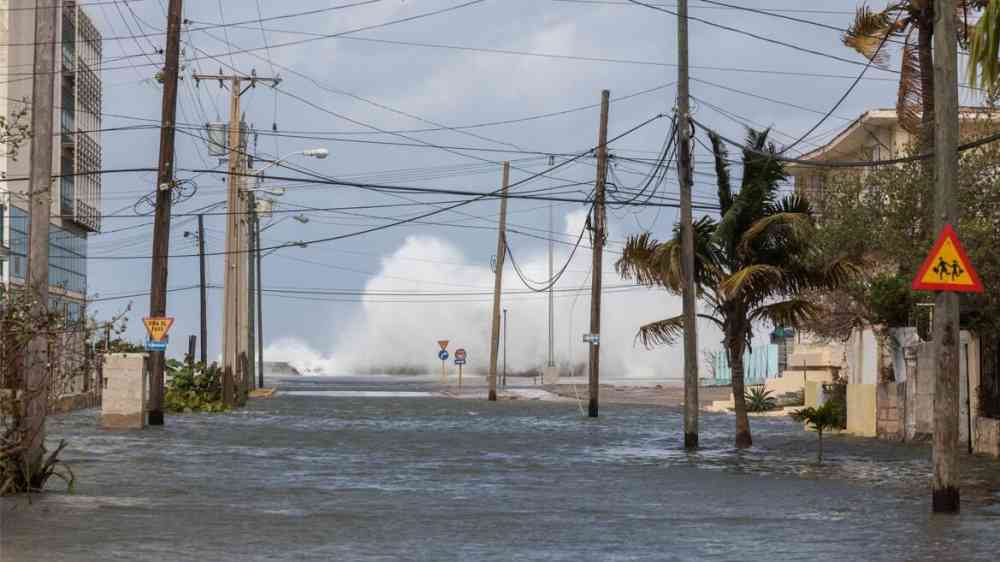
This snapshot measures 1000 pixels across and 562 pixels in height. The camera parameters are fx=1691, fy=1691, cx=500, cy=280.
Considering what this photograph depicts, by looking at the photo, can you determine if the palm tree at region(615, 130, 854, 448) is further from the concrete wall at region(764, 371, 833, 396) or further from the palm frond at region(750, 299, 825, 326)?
the concrete wall at region(764, 371, 833, 396)

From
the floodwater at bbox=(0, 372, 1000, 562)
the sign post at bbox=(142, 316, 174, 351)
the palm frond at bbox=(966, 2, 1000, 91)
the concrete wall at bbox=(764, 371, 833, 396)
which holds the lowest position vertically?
the floodwater at bbox=(0, 372, 1000, 562)

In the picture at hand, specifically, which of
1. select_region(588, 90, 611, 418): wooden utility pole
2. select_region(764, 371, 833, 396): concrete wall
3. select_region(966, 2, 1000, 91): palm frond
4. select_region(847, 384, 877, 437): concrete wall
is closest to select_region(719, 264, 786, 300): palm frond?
select_region(847, 384, 877, 437): concrete wall

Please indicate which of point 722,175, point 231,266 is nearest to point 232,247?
point 231,266

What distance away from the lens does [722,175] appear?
115 ft

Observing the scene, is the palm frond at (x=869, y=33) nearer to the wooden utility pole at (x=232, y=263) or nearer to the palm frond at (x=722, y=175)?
the palm frond at (x=722, y=175)

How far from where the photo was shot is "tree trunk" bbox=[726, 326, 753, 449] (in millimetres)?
35094

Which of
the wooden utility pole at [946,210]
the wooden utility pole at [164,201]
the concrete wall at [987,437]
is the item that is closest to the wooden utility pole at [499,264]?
the wooden utility pole at [164,201]

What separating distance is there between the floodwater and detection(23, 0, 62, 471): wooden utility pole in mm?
979

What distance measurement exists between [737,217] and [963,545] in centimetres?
1925

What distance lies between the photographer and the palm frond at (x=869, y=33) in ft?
118

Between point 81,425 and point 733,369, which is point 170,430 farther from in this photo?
point 733,369

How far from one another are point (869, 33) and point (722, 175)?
185 inches

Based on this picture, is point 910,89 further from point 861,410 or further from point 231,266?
point 231,266

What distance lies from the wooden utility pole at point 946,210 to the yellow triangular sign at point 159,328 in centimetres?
2861
